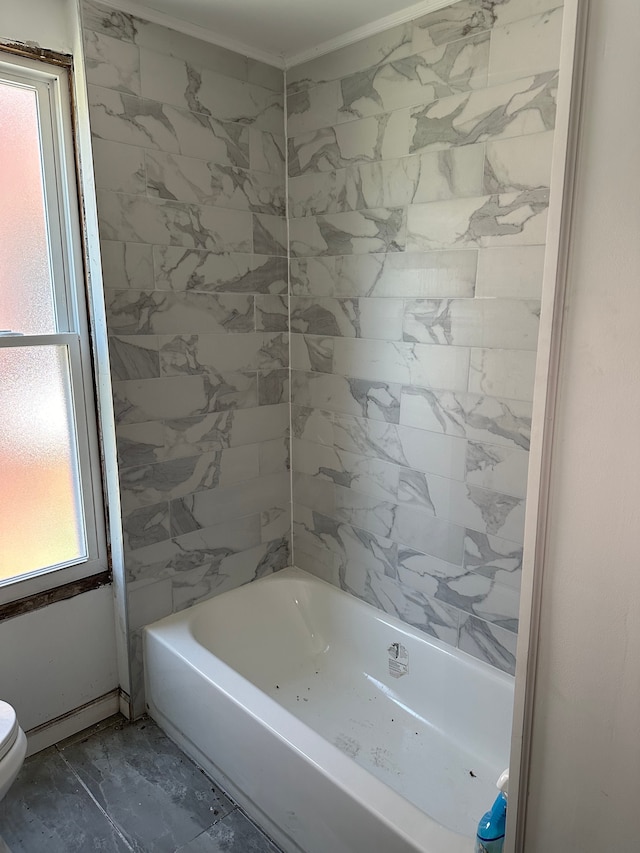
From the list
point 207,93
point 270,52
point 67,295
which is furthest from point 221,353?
point 270,52

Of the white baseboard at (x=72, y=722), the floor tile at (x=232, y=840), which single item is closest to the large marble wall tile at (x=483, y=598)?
the floor tile at (x=232, y=840)

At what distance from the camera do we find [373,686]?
7.60 ft

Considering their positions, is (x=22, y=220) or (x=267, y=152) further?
(x=267, y=152)

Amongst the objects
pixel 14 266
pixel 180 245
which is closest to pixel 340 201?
pixel 180 245

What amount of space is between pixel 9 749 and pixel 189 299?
1464 millimetres

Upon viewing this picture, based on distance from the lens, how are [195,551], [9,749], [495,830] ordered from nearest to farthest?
1. [495,830]
2. [9,749]
3. [195,551]

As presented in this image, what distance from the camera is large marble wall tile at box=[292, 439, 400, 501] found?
2.26 m

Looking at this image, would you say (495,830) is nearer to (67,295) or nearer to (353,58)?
(67,295)

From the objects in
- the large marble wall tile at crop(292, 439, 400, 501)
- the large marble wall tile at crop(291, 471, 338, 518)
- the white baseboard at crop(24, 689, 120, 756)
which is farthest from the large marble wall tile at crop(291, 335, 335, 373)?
the white baseboard at crop(24, 689, 120, 756)

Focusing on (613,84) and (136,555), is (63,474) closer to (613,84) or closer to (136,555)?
(136,555)

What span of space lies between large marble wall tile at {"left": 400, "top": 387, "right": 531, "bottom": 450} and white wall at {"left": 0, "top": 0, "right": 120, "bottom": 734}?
130cm

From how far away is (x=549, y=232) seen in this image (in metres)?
0.81

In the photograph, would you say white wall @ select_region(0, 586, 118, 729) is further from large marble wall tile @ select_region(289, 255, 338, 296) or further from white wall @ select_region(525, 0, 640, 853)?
white wall @ select_region(525, 0, 640, 853)

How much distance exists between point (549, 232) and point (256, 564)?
2.05 meters
